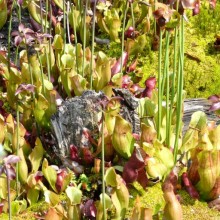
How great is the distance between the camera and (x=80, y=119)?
3482 mm

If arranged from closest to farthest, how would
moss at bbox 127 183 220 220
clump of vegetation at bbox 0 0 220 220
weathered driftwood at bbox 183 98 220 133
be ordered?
clump of vegetation at bbox 0 0 220 220 → moss at bbox 127 183 220 220 → weathered driftwood at bbox 183 98 220 133

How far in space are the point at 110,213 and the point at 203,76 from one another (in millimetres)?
1995

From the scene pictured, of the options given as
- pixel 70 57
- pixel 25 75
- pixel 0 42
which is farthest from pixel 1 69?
pixel 0 42

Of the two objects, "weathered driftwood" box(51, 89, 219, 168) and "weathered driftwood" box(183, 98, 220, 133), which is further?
"weathered driftwood" box(183, 98, 220, 133)

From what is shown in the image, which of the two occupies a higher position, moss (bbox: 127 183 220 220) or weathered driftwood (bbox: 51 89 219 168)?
weathered driftwood (bbox: 51 89 219 168)

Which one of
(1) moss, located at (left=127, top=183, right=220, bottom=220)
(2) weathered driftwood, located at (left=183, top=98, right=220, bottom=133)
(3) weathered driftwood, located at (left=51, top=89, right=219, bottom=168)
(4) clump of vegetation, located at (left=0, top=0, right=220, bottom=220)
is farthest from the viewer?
(2) weathered driftwood, located at (left=183, top=98, right=220, bottom=133)

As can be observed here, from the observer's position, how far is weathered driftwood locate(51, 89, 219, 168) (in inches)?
136

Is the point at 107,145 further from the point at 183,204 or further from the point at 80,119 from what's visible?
the point at 183,204

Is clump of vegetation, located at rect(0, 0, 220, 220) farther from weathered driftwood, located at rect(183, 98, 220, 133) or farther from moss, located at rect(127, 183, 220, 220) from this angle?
weathered driftwood, located at rect(183, 98, 220, 133)

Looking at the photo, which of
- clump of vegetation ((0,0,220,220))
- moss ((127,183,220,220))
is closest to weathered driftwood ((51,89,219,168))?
clump of vegetation ((0,0,220,220))

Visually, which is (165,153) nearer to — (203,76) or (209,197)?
(209,197)

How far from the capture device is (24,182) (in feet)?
10.7

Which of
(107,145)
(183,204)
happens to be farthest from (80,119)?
(183,204)

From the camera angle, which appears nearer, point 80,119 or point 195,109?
point 80,119
